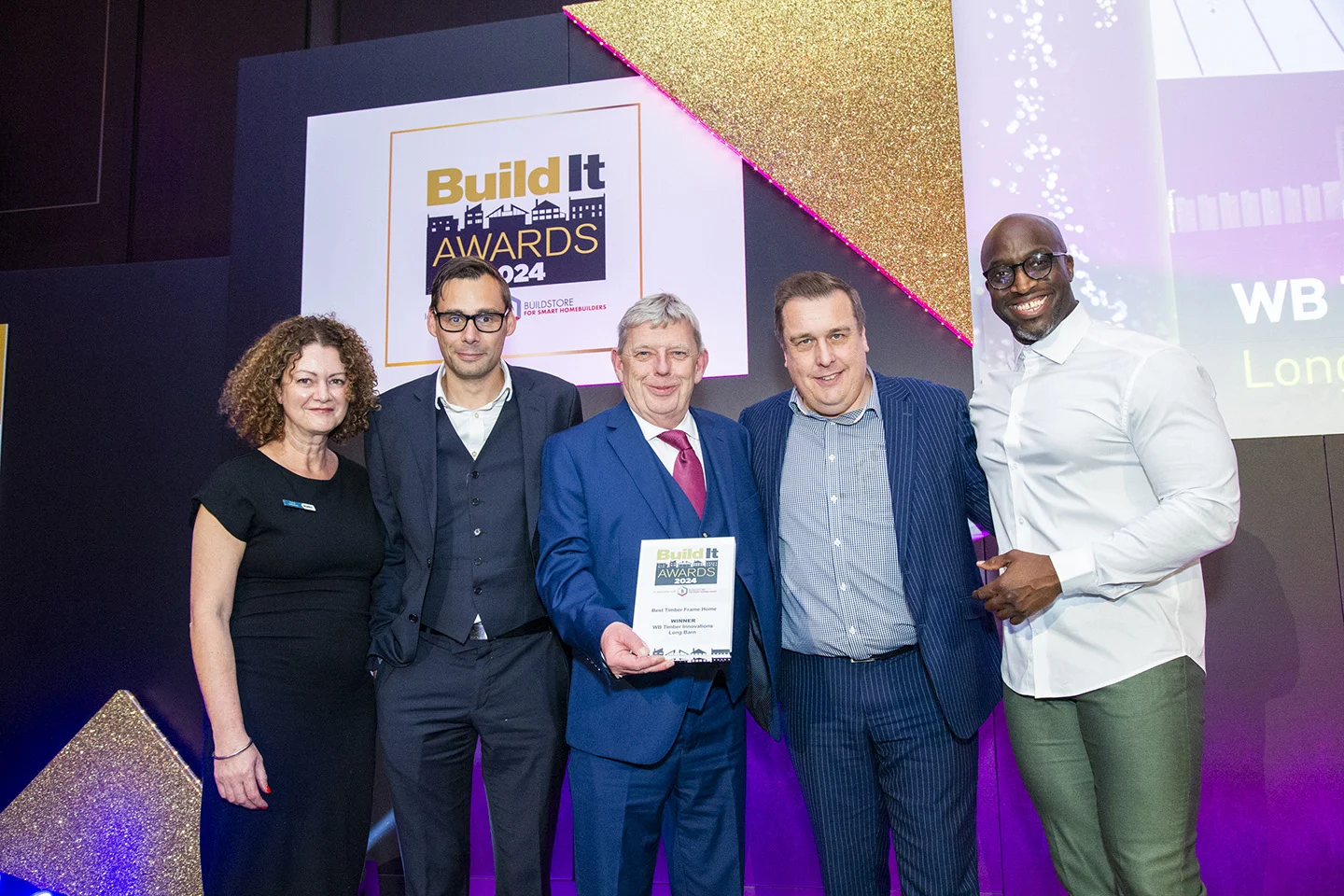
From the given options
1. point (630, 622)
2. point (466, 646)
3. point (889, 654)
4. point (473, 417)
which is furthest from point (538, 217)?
point (889, 654)

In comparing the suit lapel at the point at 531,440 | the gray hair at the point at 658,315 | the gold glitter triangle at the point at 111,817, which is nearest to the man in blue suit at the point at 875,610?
the gray hair at the point at 658,315

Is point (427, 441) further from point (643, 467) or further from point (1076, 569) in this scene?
point (1076, 569)

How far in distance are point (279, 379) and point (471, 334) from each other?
516 millimetres

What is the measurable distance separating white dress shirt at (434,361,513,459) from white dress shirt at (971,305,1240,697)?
1.25 meters

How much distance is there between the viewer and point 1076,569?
5.89 feet

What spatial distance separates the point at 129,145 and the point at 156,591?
8.46 ft

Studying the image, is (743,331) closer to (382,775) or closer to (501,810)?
(501,810)

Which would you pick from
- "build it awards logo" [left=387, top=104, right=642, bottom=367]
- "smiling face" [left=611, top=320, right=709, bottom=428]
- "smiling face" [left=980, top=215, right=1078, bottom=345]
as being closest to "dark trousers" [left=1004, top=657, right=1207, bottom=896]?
"smiling face" [left=980, top=215, right=1078, bottom=345]

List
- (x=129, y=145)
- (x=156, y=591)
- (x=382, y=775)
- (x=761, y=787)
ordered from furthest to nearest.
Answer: (x=129, y=145), (x=156, y=591), (x=382, y=775), (x=761, y=787)

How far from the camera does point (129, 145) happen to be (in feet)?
16.0

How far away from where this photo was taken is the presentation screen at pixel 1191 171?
2.96m

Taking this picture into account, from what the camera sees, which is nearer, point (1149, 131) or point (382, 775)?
point (1149, 131)

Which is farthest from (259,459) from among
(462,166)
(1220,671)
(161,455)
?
(1220,671)

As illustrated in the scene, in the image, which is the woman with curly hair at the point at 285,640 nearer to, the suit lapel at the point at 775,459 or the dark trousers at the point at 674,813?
the dark trousers at the point at 674,813
